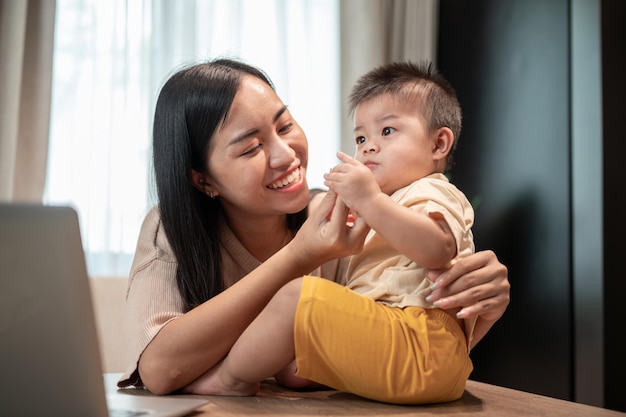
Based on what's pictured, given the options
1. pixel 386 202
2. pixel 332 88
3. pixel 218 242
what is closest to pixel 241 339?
pixel 386 202

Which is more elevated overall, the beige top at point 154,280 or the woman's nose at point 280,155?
the woman's nose at point 280,155

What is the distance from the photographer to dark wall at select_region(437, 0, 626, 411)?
228 cm

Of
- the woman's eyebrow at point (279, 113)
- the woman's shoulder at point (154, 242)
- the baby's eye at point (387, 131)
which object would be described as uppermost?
the woman's eyebrow at point (279, 113)

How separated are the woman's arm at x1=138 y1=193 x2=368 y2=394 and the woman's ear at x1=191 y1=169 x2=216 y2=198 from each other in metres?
0.37

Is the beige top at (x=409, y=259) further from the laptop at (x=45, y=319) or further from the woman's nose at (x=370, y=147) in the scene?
the laptop at (x=45, y=319)

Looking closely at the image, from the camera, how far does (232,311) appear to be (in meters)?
1.24

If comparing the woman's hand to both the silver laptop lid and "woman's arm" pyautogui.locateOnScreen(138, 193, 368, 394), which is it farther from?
the silver laptop lid

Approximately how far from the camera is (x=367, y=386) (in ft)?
3.72

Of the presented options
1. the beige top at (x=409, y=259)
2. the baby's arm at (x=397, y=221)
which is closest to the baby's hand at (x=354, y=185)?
the baby's arm at (x=397, y=221)

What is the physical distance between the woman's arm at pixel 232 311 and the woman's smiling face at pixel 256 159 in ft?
0.76

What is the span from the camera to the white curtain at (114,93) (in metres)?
2.91

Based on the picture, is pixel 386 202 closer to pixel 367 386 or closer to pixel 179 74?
pixel 367 386
